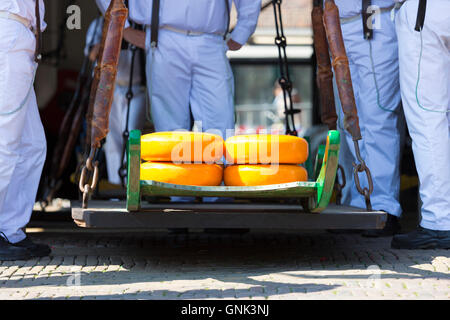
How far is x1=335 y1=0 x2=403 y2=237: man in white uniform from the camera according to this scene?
4.14 m

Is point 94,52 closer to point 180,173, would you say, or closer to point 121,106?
point 121,106

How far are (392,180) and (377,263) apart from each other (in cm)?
110

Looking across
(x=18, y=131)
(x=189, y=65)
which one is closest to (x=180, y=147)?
(x=18, y=131)

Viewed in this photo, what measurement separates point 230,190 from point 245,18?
190 cm

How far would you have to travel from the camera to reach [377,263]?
127 inches

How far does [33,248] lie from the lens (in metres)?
3.50

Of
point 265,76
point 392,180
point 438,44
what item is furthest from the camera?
point 265,76

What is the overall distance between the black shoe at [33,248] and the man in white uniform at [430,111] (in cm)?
192

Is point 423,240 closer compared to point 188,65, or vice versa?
point 423,240

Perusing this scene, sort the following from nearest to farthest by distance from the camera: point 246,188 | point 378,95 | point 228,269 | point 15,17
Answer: point 246,188
point 228,269
point 15,17
point 378,95

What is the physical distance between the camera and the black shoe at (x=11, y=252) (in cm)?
338

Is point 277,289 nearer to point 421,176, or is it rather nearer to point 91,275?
point 91,275

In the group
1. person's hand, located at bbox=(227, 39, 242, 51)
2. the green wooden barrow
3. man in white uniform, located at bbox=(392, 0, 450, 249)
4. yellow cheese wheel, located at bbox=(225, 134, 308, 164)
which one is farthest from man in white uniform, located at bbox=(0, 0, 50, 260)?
man in white uniform, located at bbox=(392, 0, 450, 249)
